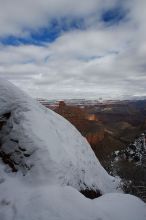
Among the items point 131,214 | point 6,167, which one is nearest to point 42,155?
point 6,167

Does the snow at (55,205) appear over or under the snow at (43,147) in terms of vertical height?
under

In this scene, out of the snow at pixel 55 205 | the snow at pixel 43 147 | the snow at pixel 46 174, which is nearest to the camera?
the snow at pixel 55 205

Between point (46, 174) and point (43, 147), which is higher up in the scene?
point (43, 147)

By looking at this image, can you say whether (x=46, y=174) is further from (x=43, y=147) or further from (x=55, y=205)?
(x=55, y=205)

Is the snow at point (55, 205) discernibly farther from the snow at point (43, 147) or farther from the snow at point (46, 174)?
the snow at point (43, 147)

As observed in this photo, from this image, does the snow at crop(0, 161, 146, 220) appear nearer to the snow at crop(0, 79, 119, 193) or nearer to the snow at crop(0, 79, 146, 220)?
the snow at crop(0, 79, 146, 220)

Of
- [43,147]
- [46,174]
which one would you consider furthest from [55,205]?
[43,147]

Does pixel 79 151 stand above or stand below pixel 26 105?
below

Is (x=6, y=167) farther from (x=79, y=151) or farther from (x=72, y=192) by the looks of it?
(x=79, y=151)

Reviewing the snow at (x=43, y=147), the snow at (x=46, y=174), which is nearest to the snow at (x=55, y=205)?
the snow at (x=46, y=174)
